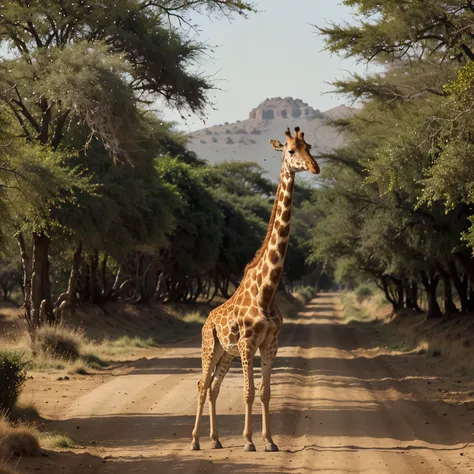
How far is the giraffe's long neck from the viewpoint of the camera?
12.5 metres

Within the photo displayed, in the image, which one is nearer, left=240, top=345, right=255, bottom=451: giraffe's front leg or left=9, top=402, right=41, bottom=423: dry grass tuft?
left=240, top=345, right=255, bottom=451: giraffe's front leg

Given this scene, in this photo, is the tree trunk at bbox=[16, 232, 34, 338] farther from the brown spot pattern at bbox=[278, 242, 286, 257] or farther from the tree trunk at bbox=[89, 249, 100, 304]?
the brown spot pattern at bbox=[278, 242, 286, 257]

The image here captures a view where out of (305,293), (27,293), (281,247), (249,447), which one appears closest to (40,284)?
(27,293)

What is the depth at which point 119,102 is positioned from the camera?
2275 centimetres

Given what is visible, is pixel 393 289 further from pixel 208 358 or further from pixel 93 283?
pixel 208 358

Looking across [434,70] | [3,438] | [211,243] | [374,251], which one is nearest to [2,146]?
[3,438]

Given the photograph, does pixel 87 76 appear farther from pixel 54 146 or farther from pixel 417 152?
pixel 417 152

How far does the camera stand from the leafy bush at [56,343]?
916 inches

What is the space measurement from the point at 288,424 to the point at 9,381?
4318 mm

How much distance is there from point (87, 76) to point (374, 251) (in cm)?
1512

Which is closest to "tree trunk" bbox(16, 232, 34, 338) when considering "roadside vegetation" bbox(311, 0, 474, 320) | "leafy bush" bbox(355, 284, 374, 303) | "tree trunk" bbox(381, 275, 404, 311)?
"roadside vegetation" bbox(311, 0, 474, 320)

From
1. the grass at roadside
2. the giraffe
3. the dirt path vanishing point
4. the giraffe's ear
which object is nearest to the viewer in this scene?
the dirt path vanishing point

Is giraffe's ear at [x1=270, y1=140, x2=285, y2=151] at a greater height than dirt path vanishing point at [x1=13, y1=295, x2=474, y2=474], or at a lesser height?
greater

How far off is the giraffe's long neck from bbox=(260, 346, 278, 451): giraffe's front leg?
1.99 ft
